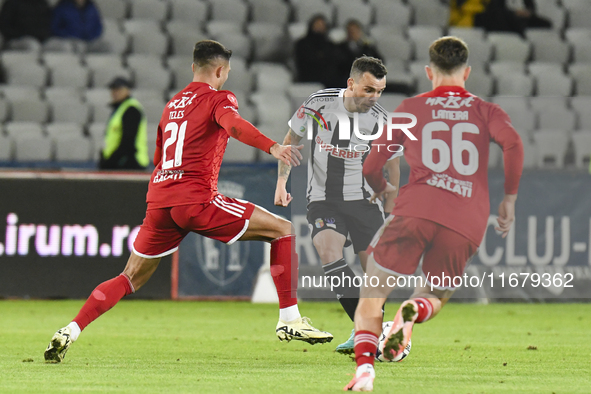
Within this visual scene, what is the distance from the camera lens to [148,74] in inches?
496

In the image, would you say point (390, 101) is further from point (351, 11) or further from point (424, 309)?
point (424, 309)

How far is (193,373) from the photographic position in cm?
476

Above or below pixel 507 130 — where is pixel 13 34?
above

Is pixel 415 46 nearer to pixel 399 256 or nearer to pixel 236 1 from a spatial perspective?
pixel 236 1

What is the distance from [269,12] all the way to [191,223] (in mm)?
9130

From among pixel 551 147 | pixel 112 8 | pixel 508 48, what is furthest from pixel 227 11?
pixel 551 147

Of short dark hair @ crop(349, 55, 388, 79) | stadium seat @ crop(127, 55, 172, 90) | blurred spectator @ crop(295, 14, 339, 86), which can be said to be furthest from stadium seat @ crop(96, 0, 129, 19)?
short dark hair @ crop(349, 55, 388, 79)

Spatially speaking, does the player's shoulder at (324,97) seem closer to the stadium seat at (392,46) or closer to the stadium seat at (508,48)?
the stadium seat at (392,46)

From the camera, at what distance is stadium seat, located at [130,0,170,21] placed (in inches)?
537

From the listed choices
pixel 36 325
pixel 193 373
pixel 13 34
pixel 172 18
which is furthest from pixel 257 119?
pixel 193 373

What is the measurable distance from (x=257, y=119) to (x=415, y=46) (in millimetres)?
3230

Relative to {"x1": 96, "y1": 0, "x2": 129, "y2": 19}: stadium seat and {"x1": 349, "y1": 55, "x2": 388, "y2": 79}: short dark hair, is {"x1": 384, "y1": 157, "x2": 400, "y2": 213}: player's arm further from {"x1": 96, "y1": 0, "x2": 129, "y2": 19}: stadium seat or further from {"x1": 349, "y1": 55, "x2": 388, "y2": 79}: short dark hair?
{"x1": 96, "y1": 0, "x2": 129, "y2": 19}: stadium seat

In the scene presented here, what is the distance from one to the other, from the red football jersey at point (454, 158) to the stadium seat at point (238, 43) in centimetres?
912

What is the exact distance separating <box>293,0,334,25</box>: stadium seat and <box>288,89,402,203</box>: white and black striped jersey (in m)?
8.41
